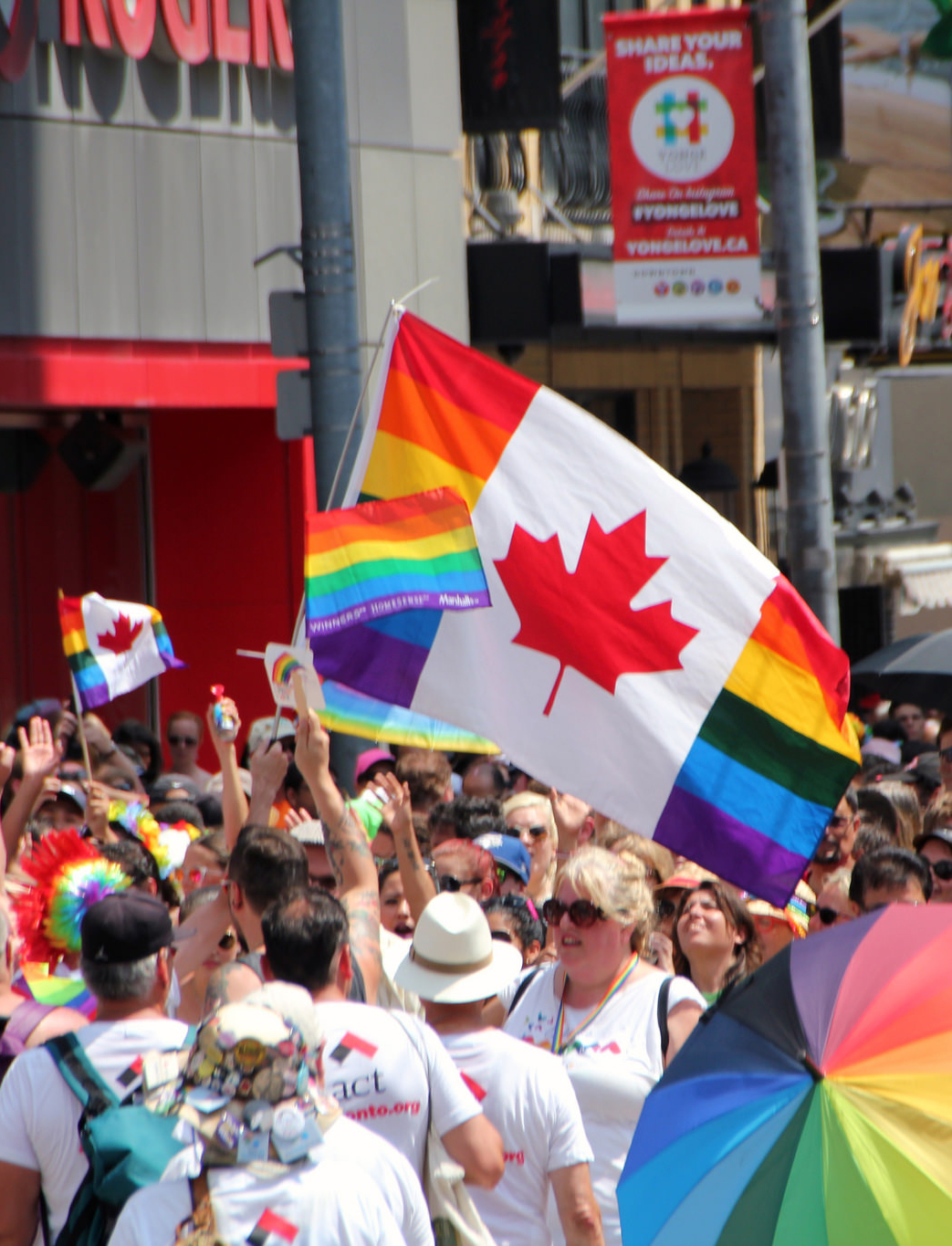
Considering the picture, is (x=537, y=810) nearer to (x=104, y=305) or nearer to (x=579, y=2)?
(x=104, y=305)

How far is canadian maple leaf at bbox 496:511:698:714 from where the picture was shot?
5945 millimetres

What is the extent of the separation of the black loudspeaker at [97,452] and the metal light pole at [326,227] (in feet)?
20.4

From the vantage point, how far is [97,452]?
14305 millimetres

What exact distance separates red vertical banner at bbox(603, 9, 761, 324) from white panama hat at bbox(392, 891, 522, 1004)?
780 centimetres

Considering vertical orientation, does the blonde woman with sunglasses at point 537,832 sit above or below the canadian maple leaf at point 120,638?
below

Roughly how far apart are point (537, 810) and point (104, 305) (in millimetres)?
6211

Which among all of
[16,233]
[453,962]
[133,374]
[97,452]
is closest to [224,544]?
[97,452]

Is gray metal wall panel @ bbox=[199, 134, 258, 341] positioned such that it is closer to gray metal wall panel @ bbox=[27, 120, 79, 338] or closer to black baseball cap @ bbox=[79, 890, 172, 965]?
gray metal wall panel @ bbox=[27, 120, 79, 338]

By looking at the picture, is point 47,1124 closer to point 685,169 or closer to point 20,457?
point 685,169

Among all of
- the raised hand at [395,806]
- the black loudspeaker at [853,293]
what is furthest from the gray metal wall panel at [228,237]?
the raised hand at [395,806]

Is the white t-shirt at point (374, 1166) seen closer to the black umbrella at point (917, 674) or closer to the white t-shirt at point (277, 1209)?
the white t-shirt at point (277, 1209)

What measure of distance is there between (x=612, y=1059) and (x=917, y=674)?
27.5 feet

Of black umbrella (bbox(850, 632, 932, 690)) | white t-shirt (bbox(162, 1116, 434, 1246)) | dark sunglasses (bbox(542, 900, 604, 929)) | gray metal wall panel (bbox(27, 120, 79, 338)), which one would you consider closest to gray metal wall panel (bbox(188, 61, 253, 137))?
gray metal wall panel (bbox(27, 120, 79, 338))

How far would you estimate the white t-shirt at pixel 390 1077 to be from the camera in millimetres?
3971
